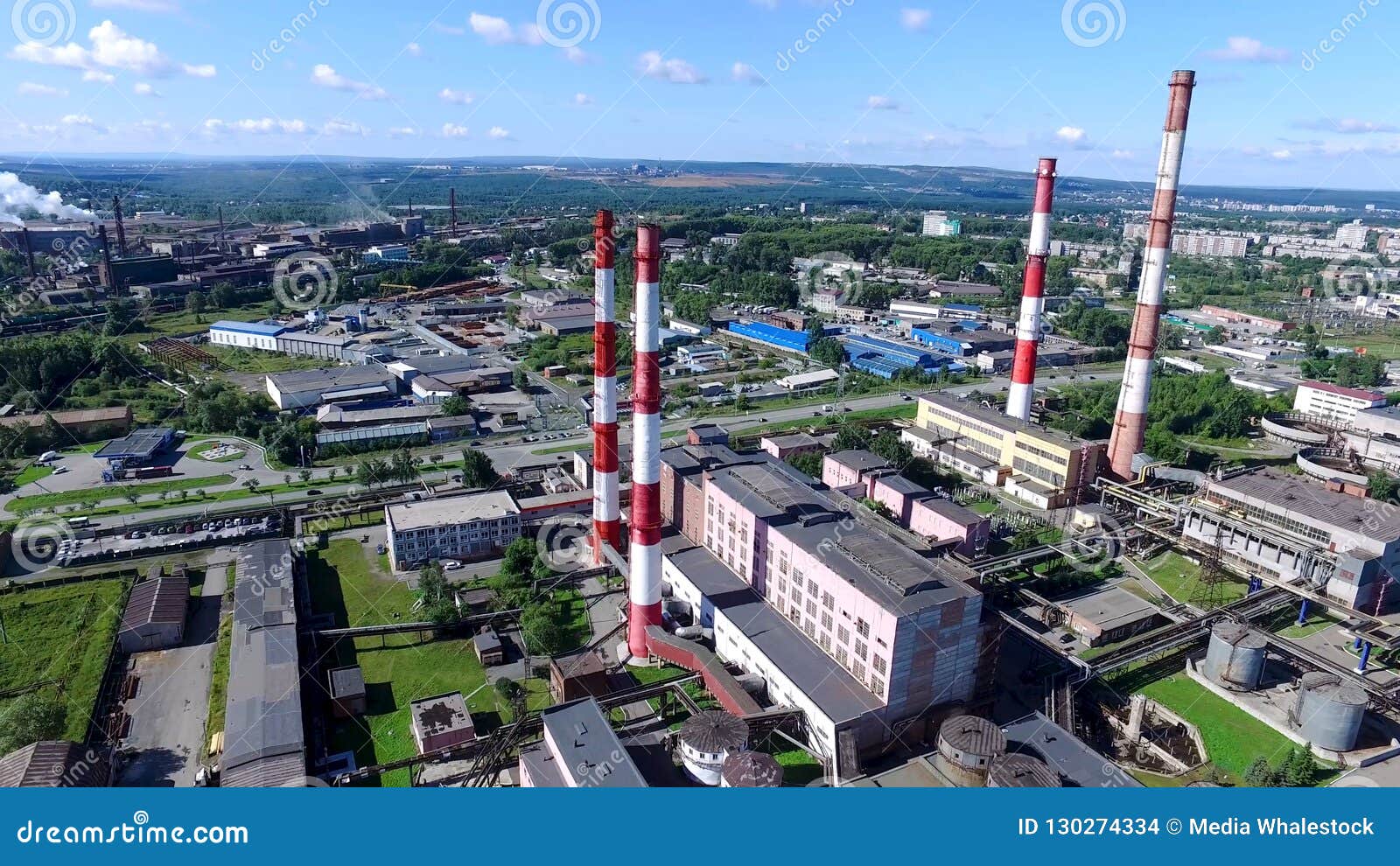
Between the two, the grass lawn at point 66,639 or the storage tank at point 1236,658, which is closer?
the grass lawn at point 66,639

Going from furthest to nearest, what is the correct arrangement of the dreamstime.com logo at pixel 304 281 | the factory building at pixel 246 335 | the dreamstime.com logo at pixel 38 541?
the dreamstime.com logo at pixel 304 281 < the factory building at pixel 246 335 < the dreamstime.com logo at pixel 38 541

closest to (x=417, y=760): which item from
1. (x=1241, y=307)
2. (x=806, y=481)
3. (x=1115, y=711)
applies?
(x=806, y=481)

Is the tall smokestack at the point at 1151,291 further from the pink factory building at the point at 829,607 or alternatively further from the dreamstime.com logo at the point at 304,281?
the dreamstime.com logo at the point at 304,281

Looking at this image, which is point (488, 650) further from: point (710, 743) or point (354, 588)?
point (710, 743)

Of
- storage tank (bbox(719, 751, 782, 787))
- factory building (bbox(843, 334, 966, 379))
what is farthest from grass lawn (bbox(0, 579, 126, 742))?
factory building (bbox(843, 334, 966, 379))

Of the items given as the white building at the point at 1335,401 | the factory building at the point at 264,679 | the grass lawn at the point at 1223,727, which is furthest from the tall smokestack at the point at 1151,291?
the factory building at the point at 264,679

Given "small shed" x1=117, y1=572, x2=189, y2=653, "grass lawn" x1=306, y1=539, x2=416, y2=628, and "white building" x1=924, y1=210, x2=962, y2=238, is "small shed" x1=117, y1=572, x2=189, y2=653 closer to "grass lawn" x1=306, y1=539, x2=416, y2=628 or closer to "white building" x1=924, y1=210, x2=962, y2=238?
"grass lawn" x1=306, y1=539, x2=416, y2=628

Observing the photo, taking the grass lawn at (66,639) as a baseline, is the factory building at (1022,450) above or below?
above

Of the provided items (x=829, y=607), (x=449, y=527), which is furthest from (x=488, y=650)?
(x=829, y=607)
